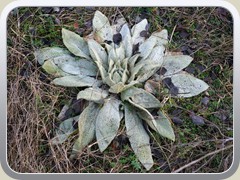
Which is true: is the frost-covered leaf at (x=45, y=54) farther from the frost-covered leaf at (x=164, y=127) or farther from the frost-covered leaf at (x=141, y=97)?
the frost-covered leaf at (x=164, y=127)

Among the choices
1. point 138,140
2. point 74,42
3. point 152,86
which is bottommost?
point 138,140

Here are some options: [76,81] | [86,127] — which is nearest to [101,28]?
[76,81]

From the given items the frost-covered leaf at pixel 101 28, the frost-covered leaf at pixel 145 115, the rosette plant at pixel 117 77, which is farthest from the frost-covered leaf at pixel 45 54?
the frost-covered leaf at pixel 145 115

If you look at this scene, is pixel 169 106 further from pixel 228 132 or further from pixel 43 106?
pixel 43 106

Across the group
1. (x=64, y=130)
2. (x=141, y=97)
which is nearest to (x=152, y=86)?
(x=141, y=97)

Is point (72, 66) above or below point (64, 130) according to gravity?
above

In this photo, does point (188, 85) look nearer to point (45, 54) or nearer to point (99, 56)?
point (99, 56)
